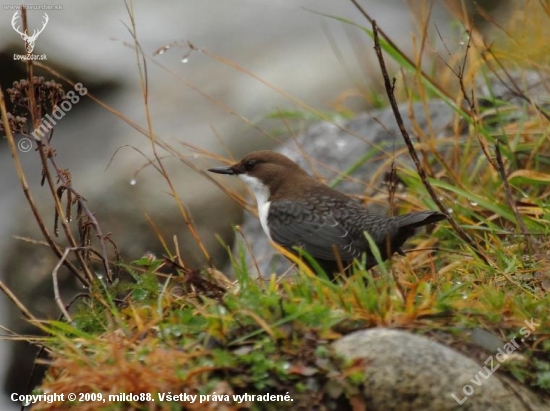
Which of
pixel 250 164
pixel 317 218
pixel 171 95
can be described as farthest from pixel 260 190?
pixel 171 95

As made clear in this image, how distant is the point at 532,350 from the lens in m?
3.09

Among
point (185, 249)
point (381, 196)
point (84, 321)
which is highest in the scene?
point (84, 321)

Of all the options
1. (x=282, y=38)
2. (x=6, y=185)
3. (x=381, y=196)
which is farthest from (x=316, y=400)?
(x=282, y=38)

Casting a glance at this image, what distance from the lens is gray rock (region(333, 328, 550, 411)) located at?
2812 mm

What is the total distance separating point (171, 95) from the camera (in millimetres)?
8594

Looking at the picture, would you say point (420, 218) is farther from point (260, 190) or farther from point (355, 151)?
point (355, 151)

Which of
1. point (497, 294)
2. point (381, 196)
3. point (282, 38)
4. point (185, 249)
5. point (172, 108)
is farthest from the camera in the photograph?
point (282, 38)

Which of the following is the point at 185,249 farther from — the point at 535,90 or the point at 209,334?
the point at 209,334

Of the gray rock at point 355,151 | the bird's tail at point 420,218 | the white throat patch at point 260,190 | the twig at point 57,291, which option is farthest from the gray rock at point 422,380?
the gray rock at point 355,151

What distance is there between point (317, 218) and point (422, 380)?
6.63ft

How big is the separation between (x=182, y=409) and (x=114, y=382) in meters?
0.24

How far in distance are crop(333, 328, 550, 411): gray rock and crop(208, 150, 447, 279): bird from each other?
4.01 ft

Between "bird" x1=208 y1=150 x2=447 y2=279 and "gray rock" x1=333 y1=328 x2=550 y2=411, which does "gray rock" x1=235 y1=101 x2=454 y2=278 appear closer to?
"bird" x1=208 y1=150 x2=447 y2=279

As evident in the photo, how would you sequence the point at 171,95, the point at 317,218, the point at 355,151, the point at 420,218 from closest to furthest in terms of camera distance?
1. the point at 420,218
2. the point at 317,218
3. the point at 355,151
4. the point at 171,95
